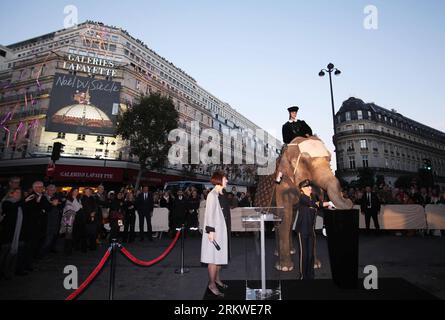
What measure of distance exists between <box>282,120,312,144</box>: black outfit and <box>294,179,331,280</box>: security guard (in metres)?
1.38

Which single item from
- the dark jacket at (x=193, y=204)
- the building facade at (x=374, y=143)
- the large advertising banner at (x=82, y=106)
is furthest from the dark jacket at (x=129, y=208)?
the building facade at (x=374, y=143)

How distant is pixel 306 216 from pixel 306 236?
1.15 feet

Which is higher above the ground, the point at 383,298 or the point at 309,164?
the point at 309,164

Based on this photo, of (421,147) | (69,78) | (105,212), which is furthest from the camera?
(421,147)

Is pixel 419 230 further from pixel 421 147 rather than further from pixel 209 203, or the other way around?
pixel 421 147

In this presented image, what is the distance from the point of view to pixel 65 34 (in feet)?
117

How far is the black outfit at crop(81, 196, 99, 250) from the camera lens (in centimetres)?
757

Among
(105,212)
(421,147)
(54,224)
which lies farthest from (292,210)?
(421,147)

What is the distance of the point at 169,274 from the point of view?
5203 millimetres

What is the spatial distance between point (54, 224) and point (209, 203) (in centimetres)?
522

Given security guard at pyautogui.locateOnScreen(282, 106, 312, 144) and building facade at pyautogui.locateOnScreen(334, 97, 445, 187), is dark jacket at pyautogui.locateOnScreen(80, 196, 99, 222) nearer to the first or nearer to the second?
security guard at pyautogui.locateOnScreen(282, 106, 312, 144)
